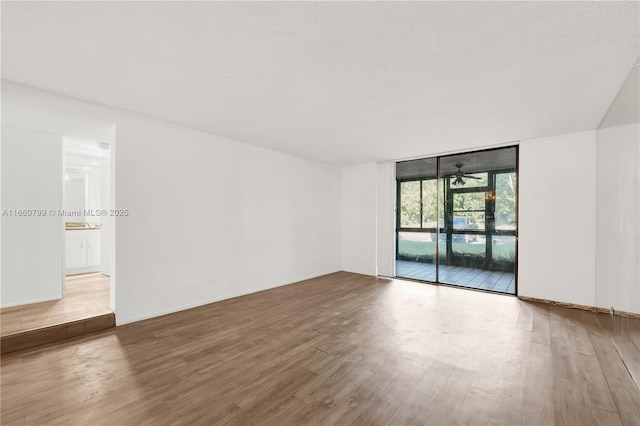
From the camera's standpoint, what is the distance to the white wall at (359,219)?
6539mm

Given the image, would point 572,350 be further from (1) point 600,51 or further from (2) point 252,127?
(2) point 252,127

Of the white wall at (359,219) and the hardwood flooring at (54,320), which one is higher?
the white wall at (359,219)

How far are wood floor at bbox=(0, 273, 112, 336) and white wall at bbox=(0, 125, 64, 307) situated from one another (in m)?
0.30

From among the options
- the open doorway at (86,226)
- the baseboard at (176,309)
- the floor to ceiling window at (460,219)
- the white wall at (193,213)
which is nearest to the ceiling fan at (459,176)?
the floor to ceiling window at (460,219)

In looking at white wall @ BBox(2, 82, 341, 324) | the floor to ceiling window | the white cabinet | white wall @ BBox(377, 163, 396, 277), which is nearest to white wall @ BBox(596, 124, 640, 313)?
the floor to ceiling window

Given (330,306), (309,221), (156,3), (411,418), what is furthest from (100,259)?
(411,418)

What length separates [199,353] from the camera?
2.76m

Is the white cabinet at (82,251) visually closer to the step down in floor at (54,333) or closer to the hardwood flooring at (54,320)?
the hardwood flooring at (54,320)

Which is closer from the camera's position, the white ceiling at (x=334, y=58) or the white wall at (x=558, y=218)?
the white ceiling at (x=334, y=58)

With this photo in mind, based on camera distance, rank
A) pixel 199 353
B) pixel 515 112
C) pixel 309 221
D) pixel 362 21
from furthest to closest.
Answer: pixel 309 221 < pixel 515 112 < pixel 199 353 < pixel 362 21

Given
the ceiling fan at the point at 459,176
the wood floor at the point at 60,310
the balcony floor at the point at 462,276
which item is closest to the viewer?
the wood floor at the point at 60,310

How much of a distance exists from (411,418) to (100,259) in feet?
21.7

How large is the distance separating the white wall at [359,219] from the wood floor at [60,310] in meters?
4.93

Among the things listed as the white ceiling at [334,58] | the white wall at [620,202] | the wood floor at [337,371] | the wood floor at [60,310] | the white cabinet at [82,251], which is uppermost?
the white ceiling at [334,58]
